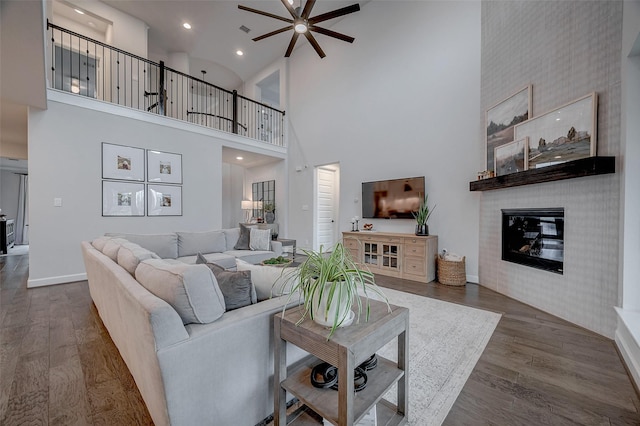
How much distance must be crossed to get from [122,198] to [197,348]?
15.0 ft

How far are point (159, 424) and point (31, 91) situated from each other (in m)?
4.26

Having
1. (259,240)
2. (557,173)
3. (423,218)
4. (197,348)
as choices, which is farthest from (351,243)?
(197,348)

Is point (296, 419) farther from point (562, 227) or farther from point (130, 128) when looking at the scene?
point (130, 128)

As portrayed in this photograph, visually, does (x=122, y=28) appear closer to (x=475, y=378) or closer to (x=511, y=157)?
(x=511, y=157)

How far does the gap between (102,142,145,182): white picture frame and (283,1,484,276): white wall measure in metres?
3.44

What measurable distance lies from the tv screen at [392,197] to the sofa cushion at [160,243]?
346 centimetres

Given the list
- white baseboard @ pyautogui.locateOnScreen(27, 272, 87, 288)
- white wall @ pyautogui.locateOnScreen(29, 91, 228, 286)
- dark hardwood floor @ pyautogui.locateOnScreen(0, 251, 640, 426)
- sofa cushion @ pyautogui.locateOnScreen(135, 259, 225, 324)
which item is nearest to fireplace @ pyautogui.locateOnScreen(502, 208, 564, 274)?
dark hardwood floor @ pyautogui.locateOnScreen(0, 251, 640, 426)

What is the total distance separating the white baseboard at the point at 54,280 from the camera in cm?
368

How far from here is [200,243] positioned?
4066 mm

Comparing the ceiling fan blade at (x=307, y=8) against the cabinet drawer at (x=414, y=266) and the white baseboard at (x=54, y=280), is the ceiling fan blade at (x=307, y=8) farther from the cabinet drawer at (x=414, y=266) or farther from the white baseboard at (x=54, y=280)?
the white baseboard at (x=54, y=280)

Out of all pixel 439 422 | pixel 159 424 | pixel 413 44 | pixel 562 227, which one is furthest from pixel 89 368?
pixel 413 44

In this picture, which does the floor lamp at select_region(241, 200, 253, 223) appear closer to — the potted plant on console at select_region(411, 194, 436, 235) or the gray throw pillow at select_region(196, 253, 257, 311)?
the potted plant on console at select_region(411, 194, 436, 235)

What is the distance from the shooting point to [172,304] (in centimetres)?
114

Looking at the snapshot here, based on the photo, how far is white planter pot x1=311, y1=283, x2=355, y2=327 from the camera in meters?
1.06
